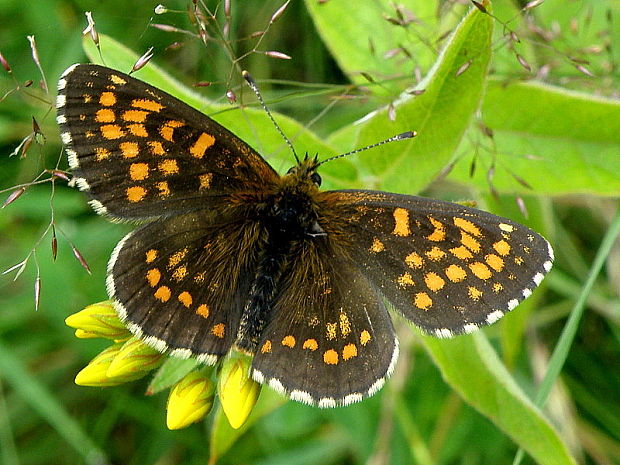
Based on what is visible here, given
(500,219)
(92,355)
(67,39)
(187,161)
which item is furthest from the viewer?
(67,39)

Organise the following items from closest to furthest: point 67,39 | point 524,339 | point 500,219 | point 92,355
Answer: point 500,219 < point 92,355 < point 524,339 < point 67,39

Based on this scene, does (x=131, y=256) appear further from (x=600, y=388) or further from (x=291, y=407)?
(x=600, y=388)

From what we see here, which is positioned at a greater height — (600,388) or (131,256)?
(131,256)

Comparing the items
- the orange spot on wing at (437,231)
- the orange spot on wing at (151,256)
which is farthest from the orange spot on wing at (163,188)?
the orange spot on wing at (437,231)

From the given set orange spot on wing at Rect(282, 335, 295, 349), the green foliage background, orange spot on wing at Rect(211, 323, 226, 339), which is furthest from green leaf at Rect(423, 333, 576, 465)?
orange spot on wing at Rect(211, 323, 226, 339)

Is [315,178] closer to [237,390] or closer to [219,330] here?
[219,330]

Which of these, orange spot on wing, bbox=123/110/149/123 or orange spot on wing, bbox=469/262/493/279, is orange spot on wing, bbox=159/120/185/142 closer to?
orange spot on wing, bbox=123/110/149/123

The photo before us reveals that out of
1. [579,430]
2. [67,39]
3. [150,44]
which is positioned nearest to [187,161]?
[150,44]
